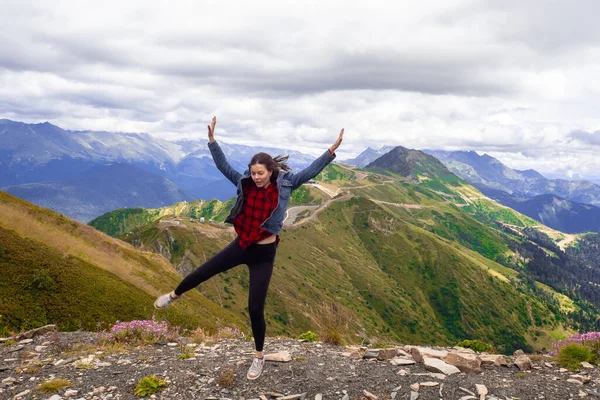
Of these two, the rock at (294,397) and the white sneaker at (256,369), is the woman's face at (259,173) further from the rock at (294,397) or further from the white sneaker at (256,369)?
the rock at (294,397)

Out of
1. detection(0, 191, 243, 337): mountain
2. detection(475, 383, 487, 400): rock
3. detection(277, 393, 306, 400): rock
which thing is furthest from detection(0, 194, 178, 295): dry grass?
detection(475, 383, 487, 400): rock

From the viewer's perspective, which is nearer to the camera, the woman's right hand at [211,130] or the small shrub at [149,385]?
the small shrub at [149,385]

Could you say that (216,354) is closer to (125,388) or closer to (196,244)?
(125,388)

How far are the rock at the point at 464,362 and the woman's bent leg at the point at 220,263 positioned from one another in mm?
6361

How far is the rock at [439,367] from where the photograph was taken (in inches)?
348

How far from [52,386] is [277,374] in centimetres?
487

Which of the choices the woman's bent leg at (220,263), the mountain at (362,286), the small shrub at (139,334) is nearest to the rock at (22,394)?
the small shrub at (139,334)

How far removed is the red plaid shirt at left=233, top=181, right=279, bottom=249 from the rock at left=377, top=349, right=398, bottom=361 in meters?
5.29

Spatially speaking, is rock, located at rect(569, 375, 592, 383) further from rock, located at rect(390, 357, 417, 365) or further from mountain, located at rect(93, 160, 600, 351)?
mountain, located at rect(93, 160, 600, 351)

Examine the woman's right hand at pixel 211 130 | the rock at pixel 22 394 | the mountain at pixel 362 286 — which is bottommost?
the mountain at pixel 362 286

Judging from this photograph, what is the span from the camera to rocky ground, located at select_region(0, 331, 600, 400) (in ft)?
24.7

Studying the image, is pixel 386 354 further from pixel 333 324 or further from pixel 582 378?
pixel 582 378

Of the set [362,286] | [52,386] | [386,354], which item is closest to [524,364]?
[386,354]

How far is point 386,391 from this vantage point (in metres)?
7.70
